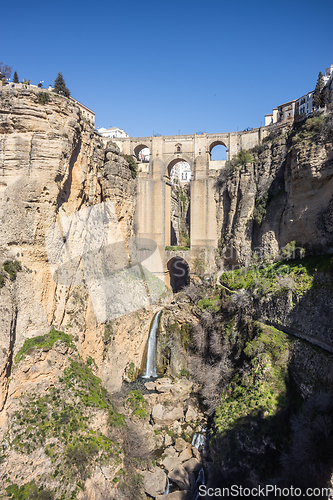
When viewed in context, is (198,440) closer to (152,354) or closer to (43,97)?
(152,354)

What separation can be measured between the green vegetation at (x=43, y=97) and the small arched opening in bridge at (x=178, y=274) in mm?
14669

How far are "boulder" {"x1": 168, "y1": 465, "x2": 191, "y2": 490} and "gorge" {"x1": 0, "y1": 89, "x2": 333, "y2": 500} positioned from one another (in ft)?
0.11

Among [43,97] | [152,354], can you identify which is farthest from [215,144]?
[152,354]

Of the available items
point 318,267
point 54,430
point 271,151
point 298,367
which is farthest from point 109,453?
point 271,151

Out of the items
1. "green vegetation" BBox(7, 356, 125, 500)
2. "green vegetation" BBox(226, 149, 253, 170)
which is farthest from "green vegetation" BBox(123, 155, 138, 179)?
"green vegetation" BBox(7, 356, 125, 500)

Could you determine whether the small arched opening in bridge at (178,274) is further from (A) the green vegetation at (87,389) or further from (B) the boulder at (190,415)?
(A) the green vegetation at (87,389)

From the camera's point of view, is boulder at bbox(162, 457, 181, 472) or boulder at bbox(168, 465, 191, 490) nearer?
boulder at bbox(168, 465, 191, 490)

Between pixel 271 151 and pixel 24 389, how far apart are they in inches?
707

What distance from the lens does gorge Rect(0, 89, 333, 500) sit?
28.8 ft

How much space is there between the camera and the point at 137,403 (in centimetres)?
1339

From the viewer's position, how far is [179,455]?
11273 millimetres

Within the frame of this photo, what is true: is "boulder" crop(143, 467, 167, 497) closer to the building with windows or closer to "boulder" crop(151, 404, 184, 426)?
"boulder" crop(151, 404, 184, 426)

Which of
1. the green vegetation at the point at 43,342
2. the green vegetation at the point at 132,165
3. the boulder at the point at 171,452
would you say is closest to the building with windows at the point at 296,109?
the green vegetation at the point at 132,165

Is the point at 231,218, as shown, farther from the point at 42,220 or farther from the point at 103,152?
the point at 42,220
